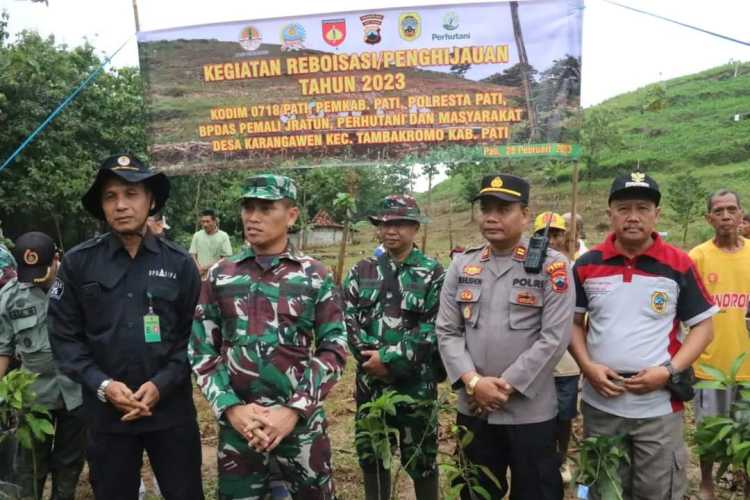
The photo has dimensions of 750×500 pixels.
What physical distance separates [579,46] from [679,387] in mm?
3636

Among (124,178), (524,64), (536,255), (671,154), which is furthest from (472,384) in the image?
(671,154)

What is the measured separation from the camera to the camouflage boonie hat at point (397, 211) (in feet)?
10.8

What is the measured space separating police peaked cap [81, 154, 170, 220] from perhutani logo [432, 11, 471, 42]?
3566 millimetres

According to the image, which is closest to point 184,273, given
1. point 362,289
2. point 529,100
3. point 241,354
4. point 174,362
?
point 174,362

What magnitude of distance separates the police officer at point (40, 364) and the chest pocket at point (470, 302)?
7.41ft

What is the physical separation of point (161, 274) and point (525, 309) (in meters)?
1.70

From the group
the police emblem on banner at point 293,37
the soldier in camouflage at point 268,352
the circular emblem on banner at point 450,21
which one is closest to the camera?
the soldier in camouflage at point 268,352

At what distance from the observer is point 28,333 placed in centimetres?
330

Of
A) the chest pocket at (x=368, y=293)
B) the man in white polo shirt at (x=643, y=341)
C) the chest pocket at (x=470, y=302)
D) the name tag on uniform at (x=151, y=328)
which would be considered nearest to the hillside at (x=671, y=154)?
the chest pocket at (x=368, y=293)

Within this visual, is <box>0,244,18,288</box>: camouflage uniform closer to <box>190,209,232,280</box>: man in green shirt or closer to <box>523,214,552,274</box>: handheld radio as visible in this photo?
<box>523,214,552,274</box>: handheld radio

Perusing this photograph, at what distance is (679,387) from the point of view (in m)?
2.59

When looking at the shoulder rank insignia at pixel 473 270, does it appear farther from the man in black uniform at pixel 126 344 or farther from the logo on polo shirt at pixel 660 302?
the man in black uniform at pixel 126 344

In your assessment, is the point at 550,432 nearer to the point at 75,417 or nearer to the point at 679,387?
the point at 679,387

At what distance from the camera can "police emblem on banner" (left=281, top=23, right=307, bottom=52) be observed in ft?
18.7
